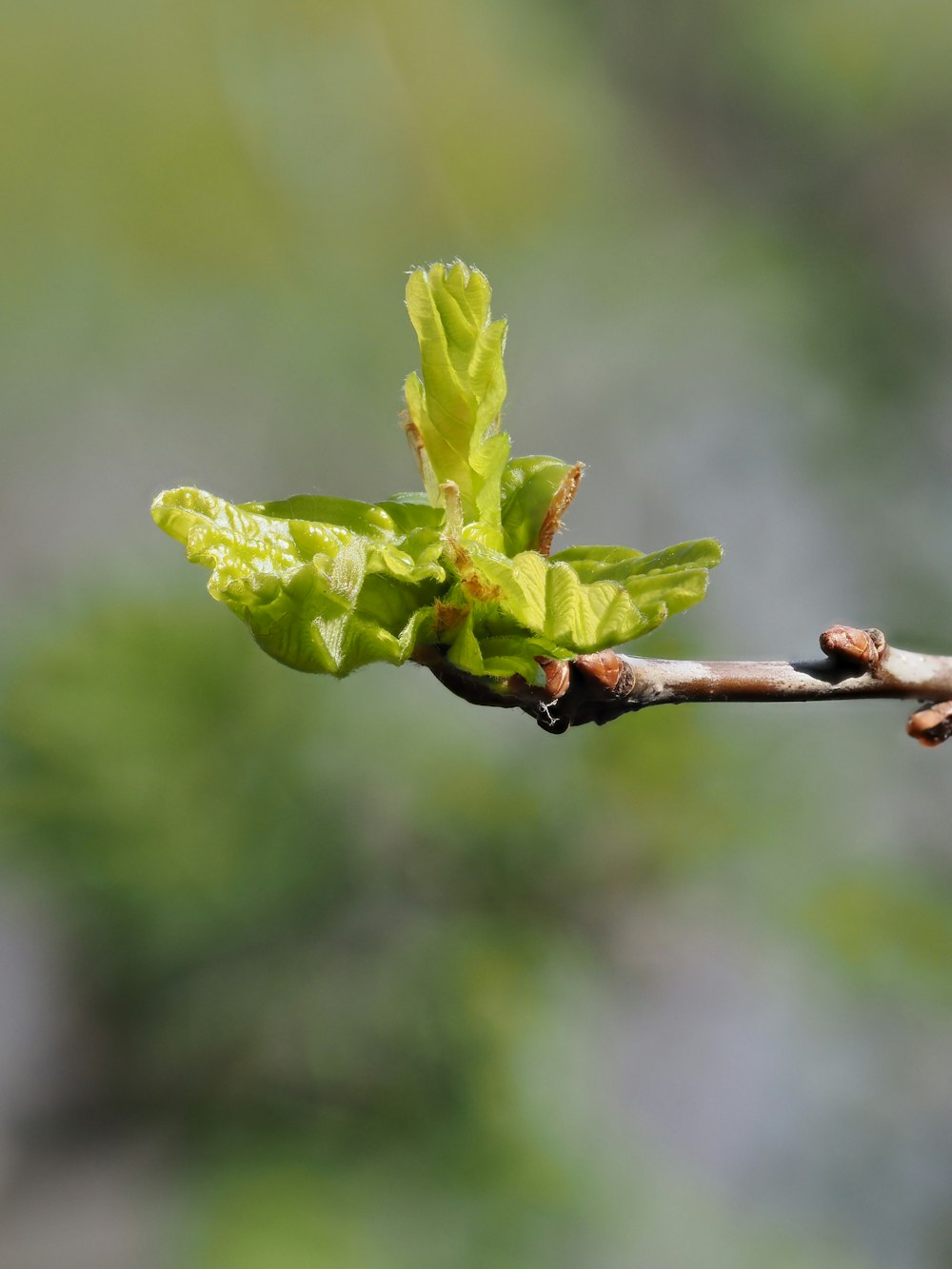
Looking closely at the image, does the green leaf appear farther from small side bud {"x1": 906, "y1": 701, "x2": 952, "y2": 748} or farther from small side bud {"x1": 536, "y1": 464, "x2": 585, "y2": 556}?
small side bud {"x1": 906, "y1": 701, "x2": 952, "y2": 748}

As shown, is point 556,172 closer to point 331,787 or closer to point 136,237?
point 136,237

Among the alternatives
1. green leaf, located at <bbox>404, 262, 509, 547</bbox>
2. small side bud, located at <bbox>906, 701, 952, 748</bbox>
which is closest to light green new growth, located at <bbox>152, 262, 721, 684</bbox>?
green leaf, located at <bbox>404, 262, 509, 547</bbox>

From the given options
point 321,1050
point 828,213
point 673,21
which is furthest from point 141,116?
point 321,1050

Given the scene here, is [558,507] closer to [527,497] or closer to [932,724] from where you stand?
[527,497]

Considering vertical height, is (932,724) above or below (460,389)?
below

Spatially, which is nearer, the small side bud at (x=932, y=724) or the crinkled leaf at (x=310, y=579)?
the crinkled leaf at (x=310, y=579)

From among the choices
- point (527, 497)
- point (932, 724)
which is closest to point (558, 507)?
point (527, 497)

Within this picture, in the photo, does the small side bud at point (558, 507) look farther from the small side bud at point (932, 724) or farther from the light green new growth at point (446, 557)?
the small side bud at point (932, 724)

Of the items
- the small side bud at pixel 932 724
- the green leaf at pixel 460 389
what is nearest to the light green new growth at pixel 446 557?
the green leaf at pixel 460 389
